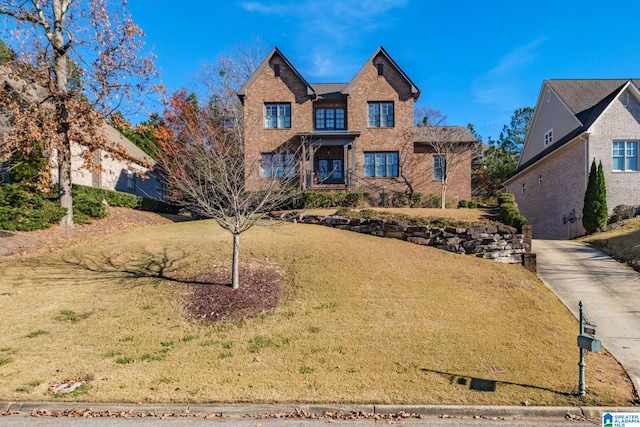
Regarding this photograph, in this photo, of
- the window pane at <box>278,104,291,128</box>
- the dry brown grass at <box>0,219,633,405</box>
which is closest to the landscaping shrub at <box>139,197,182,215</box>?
the window pane at <box>278,104,291,128</box>

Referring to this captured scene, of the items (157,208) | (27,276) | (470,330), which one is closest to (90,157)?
(27,276)

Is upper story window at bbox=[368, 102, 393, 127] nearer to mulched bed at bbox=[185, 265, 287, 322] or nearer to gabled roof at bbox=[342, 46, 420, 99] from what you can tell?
gabled roof at bbox=[342, 46, 420, 99]

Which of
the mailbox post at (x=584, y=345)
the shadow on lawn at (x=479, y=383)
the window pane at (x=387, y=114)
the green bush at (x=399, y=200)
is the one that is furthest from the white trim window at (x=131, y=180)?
the mailbox post at (x=584, y=345)

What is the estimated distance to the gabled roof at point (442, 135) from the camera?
25.3m

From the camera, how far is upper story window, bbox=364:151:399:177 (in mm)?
24922

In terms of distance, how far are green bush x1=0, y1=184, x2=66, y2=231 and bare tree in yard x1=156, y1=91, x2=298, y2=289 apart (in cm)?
498

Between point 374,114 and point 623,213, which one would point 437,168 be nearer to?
point 374,114

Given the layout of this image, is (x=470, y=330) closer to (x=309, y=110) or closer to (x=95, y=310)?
(x=95, y=310)

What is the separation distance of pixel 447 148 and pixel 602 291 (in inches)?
602

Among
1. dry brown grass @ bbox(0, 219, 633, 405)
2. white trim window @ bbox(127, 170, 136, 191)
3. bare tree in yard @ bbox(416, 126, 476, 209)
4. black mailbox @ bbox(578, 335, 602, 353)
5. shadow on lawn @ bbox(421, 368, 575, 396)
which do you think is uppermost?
bare tree in yard @ bbox(416, 126, 476, 209)

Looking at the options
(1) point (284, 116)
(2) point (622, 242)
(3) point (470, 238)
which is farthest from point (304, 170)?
(2) point (622, 242)

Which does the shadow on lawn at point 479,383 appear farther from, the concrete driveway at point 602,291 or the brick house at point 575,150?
the brick house at point 575,150

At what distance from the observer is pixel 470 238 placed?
13.5m

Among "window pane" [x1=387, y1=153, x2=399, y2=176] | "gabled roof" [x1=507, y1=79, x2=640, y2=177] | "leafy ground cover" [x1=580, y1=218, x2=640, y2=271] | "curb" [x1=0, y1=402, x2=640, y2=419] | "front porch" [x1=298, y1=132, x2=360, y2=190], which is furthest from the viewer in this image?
"window pane" [x1=387, y1=153, x2=399, y2=176]
